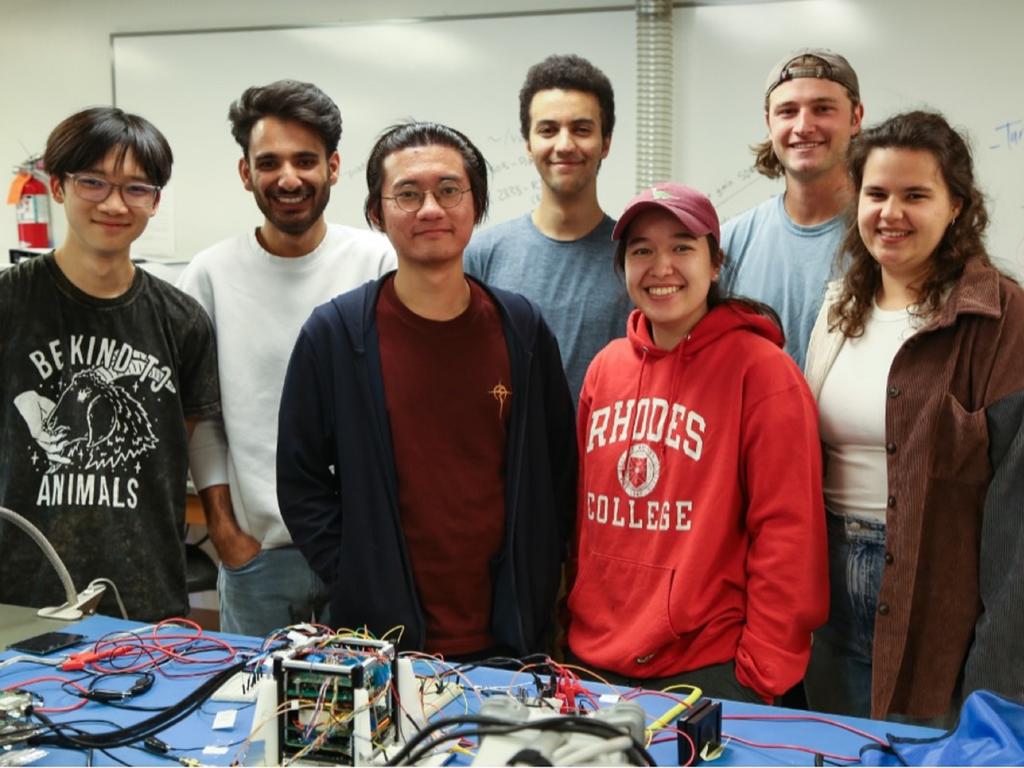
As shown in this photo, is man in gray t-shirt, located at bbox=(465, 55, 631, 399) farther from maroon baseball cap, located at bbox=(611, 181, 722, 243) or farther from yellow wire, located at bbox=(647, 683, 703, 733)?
yellow wire, located at bbox=(647, 683, 703, 733)

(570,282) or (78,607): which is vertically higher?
(570,282)

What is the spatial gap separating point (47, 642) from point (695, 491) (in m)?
1.29

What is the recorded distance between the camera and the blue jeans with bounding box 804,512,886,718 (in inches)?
76.0

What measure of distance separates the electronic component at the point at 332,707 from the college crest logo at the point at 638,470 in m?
0.67

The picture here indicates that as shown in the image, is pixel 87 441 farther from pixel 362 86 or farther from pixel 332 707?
pixel 362 86

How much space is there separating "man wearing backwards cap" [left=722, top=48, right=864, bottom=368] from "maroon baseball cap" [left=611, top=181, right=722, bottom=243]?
0.41 meters

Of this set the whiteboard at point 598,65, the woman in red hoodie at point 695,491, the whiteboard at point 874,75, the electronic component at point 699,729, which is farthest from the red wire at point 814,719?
the whiteboard at point 598,65

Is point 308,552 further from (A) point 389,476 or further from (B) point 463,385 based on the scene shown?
(B) point 463,385

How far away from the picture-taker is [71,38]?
446 cm

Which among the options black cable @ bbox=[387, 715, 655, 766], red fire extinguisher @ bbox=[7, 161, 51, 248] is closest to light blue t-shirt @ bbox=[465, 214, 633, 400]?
black cable @ bbox=[387, 715, 655, 766]

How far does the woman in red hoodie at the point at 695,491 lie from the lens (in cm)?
181

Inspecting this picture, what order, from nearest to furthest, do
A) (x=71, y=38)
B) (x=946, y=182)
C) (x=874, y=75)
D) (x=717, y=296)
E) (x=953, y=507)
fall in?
(x=953, y=507), (x=946, y=182), (x=717, y=296), (x=874, y=75), (x=71, y=38)

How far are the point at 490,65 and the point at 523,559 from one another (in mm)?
2413

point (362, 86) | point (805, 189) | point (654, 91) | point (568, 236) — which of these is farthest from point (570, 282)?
point (362, 86)
